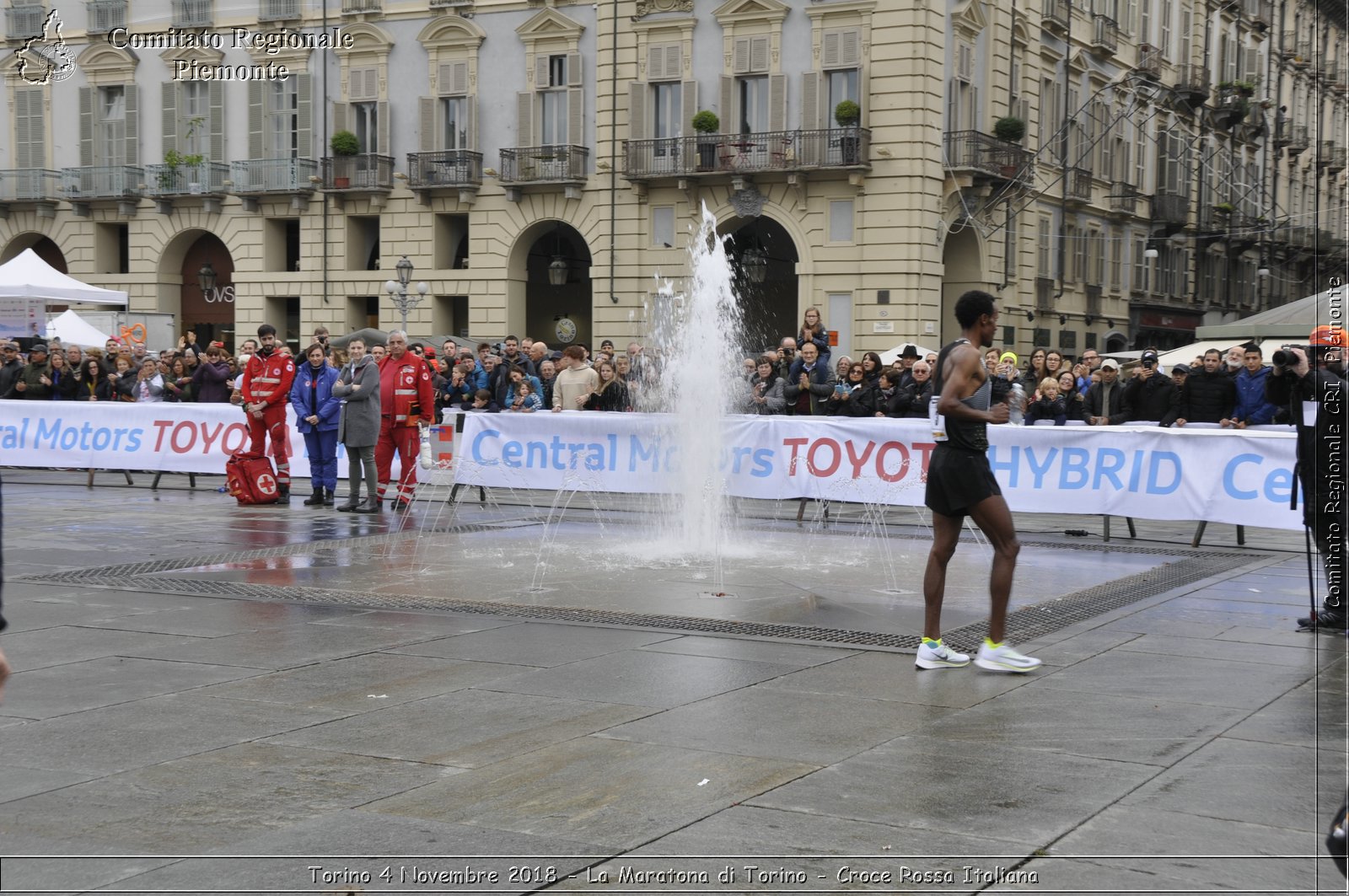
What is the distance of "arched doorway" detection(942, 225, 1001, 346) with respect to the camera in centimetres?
3641

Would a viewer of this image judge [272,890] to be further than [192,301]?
No

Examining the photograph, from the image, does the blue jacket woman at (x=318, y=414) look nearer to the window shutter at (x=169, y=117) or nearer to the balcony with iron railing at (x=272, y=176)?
the balcony with iron railing at (x=272, y=176)

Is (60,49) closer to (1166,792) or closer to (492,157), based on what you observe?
(492,157)

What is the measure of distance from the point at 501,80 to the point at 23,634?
31.0m

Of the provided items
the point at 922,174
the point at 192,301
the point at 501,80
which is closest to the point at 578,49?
the point at 501,80

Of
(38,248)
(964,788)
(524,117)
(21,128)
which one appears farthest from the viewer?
(38,248)

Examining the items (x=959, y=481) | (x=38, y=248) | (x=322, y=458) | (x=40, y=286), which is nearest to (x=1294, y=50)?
(x=38, y=248)

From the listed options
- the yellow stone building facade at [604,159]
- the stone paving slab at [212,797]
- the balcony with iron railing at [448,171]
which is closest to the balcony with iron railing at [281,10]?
the yellow stone building facade at [604,159]

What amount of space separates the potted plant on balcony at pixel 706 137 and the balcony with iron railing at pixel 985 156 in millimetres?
5390

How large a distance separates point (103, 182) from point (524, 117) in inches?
521

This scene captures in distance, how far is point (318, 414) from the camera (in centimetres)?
1630

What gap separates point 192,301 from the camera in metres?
42.4

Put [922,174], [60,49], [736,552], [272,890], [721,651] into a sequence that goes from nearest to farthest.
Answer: [272,890] < [721,651] < [736,552] < [922,174] < [60,49]

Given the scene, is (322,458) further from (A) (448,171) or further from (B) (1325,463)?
(A) (448,171)
